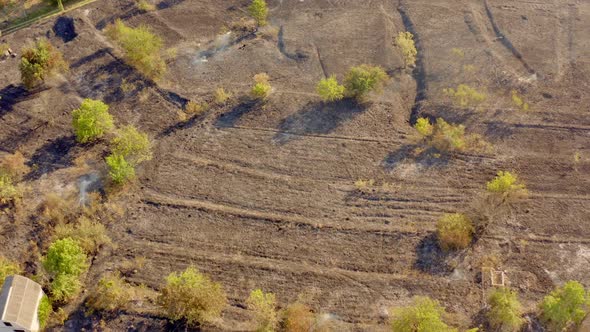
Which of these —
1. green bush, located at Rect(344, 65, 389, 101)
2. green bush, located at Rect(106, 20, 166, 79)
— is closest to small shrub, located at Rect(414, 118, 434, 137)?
green bush, located at Rect(344, 65, 389, 101)

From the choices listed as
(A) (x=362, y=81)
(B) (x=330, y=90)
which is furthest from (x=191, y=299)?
(A) (x=362, y=81)

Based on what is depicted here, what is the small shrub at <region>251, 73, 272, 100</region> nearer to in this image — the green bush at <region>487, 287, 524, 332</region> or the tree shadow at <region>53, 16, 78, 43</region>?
the tree shadow at <region>53, 16, 78, 43</region>

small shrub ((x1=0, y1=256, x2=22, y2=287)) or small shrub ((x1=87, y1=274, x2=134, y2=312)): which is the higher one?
small shrub ((x1=0, y1=256, x2=22, y2=287))

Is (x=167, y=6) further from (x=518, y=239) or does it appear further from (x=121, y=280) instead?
(x=518, y=239)

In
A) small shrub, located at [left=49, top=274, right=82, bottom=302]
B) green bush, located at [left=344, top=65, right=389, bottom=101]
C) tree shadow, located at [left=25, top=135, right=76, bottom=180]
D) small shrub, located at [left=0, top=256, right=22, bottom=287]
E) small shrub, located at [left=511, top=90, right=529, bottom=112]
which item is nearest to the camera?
small shrub, located at [left=49, top=274, right=82, bottom=302]

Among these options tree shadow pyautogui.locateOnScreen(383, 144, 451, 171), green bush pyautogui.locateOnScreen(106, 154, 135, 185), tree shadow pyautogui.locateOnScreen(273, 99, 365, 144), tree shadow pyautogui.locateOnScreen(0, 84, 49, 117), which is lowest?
tree shadow pyautogui.locateOnScreen(383, 144, 451, 171)

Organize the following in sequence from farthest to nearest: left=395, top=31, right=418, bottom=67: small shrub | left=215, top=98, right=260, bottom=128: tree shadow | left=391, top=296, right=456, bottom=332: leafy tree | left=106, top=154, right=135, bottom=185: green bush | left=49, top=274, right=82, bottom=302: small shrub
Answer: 1. left=395, top=31, right=418, bottom=67: small shrub
2. left=215, top=98, right=260, bottom=128: tree shadow
3. left=106, top=154, right=135, bottom=185: green bush
4. left=49, top=274, right=82, bottom=302: small shrub
5. left=391, top=296, right=456, bottom=332: leafy tree

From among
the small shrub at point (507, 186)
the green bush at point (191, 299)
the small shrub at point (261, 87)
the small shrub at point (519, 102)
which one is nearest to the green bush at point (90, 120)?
the small shrub at point (261, 87)
